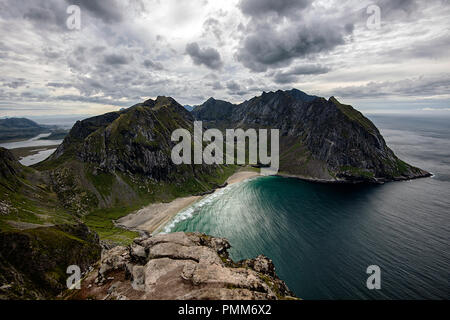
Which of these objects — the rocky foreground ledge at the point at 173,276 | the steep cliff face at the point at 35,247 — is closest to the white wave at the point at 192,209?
the steep cliff face at the point at 35,247

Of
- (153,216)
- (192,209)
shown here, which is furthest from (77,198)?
(192,209)

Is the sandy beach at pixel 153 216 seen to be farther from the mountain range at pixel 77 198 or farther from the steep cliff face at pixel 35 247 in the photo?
the steep cliff face at pixel 35 247

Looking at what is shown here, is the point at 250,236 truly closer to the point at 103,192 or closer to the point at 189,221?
the point at 189,221

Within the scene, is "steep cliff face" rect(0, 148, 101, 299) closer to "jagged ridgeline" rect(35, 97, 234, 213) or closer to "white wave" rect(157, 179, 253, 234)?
"jagged ridgeline" rect(35, 97, 234, 213)

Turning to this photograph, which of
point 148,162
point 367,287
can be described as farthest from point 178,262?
point 148,162

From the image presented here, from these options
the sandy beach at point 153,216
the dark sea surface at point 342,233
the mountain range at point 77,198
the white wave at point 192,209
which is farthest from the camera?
the sandy beach at point 153,216
